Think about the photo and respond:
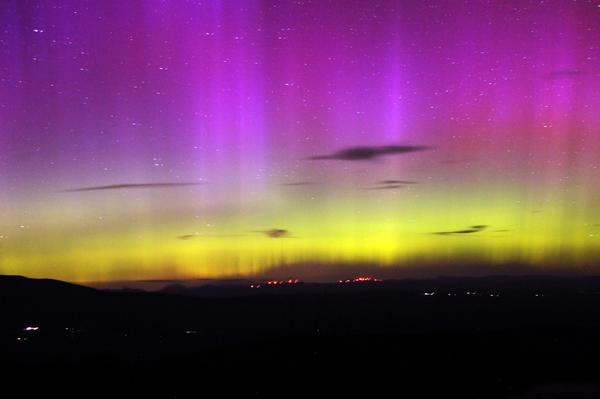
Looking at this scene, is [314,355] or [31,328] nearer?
[314,355]

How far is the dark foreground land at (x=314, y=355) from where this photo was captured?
29.6 m

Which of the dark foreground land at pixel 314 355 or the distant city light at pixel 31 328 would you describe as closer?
the dark foreground land at pixel 314 355

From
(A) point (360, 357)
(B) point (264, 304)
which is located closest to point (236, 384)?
(A) point (360, 357)

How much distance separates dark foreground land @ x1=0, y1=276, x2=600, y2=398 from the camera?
2961 centimetres

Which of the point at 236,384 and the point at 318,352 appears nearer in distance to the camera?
the point at 236,384

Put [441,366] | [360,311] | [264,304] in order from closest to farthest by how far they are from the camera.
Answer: [441,366] < [360,311] < [264,304]

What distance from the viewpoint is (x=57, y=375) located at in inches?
1465

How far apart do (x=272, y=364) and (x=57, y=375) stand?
49.4 ft

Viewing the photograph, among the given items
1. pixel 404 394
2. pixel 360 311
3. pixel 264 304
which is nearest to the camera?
pixel 404 394

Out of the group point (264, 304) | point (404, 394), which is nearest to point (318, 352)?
point (404, 394)

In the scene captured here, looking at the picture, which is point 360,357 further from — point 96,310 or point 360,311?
point 96,310

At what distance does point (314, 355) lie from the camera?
138 ft

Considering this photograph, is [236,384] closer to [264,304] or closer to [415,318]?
[415,318]

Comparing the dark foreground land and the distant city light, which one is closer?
the dark foreground land
